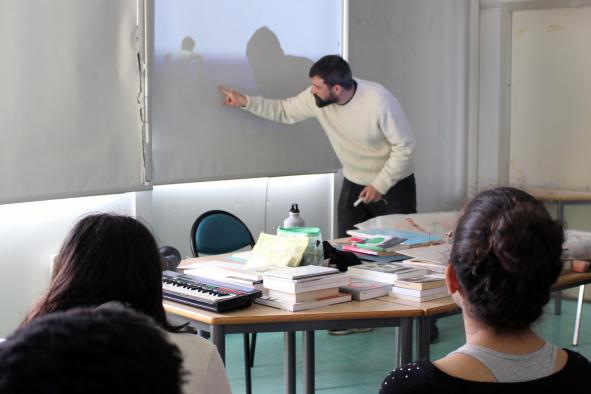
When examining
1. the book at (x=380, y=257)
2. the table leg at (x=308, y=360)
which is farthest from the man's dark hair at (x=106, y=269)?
the table leg at (x=308, y=360)

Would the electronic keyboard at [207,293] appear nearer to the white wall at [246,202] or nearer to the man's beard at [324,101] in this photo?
the white wall at [246,202]

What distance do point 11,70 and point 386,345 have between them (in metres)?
2.51

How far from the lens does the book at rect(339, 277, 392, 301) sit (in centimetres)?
271

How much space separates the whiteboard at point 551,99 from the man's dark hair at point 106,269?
182 inches

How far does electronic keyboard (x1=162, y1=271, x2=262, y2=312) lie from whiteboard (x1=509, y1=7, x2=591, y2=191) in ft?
12.0

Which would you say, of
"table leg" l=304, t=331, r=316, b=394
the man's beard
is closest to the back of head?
"table leg" l=304, t=331, r=316, b=394

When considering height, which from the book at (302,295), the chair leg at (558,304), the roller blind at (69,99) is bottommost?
the chair leg at (558,304)

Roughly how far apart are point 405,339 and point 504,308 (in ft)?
3.81

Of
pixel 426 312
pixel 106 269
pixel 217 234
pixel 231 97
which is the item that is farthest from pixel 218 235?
pixel 106 269

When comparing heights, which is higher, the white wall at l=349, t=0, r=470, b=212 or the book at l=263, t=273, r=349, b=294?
the white wall at l=349, t=0, r=470, b=212

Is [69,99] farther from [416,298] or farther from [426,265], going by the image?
[416,298]

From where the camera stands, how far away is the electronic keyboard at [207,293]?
2541mm

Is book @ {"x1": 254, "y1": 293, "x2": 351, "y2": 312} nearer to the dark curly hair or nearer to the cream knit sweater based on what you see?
the dark curly hair

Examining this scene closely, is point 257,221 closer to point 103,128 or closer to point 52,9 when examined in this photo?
point 103,128
